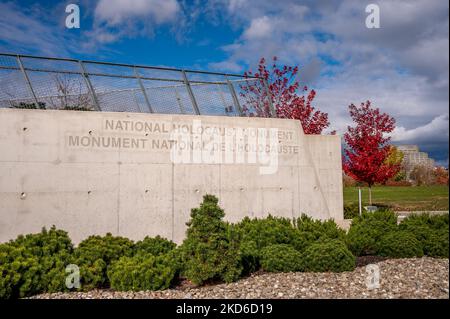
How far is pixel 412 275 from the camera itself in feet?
23.5

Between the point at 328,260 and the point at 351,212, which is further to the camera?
the point at 351,212

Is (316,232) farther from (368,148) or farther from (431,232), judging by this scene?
(368,148)

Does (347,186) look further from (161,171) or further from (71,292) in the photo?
(71,292)

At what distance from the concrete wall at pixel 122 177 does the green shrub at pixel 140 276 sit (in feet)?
12.6

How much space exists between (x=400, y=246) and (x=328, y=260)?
2.14 meters

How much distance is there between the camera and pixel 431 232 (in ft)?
30.8

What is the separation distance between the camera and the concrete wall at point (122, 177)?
10023mm

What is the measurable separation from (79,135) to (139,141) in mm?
1521

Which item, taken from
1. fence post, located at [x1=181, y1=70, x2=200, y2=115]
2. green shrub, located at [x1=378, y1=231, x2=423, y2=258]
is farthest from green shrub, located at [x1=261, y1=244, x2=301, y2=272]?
fence post, located at [x1=181, y1=70, x2=200, y2=115]

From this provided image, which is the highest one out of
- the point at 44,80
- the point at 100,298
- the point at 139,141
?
the point at 44,80

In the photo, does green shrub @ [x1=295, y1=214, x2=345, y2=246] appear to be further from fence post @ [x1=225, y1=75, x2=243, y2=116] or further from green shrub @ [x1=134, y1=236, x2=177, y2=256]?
fence post @ [x1=225, y1=75, x2=243, y2=116]

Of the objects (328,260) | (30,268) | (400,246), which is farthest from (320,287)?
(30,268)

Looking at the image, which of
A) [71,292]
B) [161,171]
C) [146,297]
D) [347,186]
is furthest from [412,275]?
[347,186]
